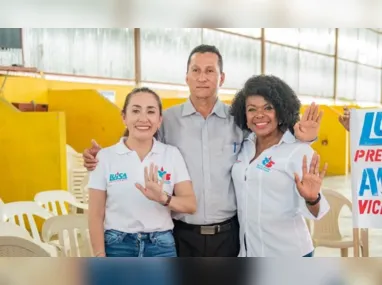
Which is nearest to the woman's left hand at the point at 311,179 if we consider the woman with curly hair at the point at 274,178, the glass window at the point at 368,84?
the woman with curly hair at the point at 274,178

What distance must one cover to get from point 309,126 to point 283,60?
27.8ft

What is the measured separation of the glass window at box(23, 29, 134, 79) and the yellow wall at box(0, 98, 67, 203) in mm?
1629

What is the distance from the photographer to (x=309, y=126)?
3.29 ft

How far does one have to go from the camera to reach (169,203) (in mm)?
985

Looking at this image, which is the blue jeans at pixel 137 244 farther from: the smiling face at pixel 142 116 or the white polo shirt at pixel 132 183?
the smiling face at pixel 142 116

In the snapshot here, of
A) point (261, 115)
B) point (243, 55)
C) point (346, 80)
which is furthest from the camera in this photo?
point (346, 80)

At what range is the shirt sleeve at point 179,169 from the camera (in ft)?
3.43

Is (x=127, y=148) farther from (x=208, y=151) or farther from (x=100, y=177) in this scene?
(x=208, y=151)

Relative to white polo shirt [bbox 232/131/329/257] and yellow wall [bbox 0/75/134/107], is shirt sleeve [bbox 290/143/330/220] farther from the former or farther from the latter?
yellow wall [bbox 0/75/134/107]

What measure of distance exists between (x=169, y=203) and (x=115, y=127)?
382cm

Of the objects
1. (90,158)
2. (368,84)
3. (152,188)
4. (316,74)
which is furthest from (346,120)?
(368,84)

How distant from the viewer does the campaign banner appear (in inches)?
19.9

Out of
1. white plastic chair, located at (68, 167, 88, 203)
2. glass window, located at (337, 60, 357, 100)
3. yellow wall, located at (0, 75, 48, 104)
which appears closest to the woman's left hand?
→ white plastic chair, located at (68, 167, 88, 203)

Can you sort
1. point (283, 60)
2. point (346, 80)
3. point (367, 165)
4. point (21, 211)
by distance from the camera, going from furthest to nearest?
point (346, 80) < point (283, 60) < point (21, 211) < point (367, 165)
